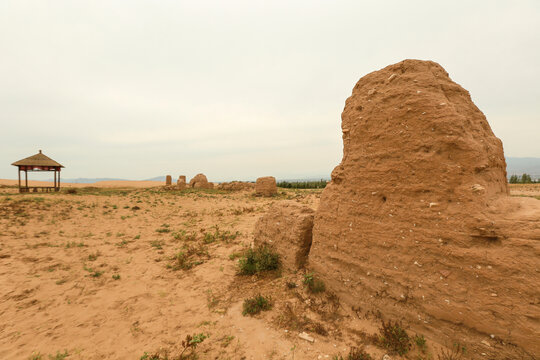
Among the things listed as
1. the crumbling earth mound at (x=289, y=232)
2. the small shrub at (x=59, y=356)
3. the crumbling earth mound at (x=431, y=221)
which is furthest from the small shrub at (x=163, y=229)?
the crumbling earth mound at (x=431, y=221)

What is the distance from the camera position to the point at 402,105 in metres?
3.08

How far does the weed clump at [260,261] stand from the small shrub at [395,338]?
2.36 meters

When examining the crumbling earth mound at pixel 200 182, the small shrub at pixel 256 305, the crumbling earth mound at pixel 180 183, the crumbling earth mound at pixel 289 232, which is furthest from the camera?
the crumbling earth mound at pixel 200 182

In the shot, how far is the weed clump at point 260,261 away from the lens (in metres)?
→ 4.78

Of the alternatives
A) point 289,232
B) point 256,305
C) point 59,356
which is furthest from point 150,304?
point 289,232

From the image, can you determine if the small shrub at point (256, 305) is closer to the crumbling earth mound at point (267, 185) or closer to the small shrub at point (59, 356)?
the small shrub at point (59, 356)

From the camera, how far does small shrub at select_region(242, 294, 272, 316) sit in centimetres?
357

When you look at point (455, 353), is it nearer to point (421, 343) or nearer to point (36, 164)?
point (421, 343)

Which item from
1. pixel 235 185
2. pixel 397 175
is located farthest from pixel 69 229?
pixel 235 185

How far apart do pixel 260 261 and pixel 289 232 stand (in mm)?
955

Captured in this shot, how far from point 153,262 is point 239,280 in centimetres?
287

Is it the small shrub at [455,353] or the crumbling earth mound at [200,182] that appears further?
the crumbling earth mound at [200,182]

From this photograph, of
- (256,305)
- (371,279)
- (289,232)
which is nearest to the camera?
(371,279)

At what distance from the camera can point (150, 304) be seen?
414 cm
